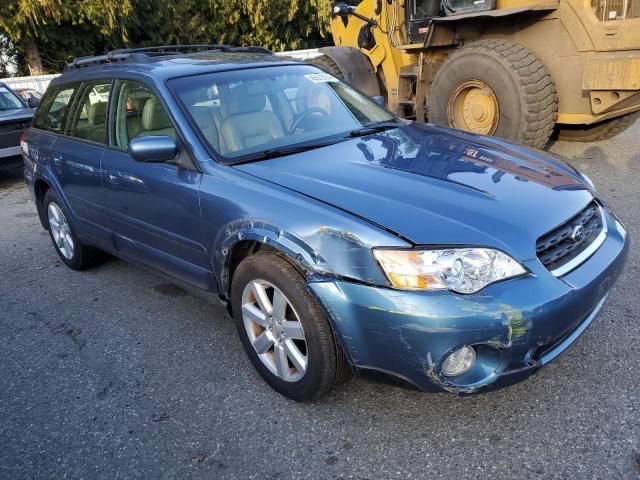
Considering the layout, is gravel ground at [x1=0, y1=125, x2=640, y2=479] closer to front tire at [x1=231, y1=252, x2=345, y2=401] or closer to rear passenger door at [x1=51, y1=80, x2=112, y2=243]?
front tire at [x1=231, y1=252, x2=345, y2=401]

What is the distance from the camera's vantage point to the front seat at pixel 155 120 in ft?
10.2

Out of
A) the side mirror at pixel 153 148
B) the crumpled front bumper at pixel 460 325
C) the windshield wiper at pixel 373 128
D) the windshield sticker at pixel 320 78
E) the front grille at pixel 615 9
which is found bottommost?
the crumpled front bumper at pixel 460 325

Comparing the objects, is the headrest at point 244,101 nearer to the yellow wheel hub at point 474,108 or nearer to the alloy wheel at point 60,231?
the alloy wheel at point 60,231

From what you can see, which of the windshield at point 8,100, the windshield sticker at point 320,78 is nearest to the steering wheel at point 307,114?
the windshield sticker at point 320,78

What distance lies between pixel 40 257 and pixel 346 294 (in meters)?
3.94

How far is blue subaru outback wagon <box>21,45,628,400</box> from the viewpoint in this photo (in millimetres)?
2135

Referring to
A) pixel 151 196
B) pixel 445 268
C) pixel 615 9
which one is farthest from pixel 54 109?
pixel 615 9

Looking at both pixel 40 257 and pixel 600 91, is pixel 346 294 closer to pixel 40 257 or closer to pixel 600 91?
pixel 40 257

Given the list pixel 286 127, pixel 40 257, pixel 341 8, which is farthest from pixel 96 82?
pixel 341 8

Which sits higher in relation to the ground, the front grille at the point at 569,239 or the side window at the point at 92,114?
the side window at the point at 92,114

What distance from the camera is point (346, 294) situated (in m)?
2.20

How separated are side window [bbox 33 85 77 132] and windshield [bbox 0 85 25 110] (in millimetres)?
4881

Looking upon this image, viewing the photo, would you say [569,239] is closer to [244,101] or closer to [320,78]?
[244,101]

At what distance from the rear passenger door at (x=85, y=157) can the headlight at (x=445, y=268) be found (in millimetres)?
2381
